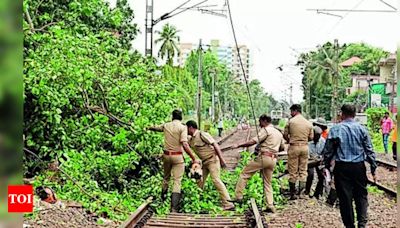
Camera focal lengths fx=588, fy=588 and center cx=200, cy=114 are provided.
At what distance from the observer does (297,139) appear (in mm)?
11523

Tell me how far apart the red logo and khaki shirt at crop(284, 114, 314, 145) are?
9499mm

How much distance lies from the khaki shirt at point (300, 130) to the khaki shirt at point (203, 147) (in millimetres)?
1740

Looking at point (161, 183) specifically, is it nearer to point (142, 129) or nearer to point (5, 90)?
point (142, 129)

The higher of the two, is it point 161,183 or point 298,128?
point 298,128

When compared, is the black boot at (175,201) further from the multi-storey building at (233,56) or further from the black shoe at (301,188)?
the black shoe at (301,188)

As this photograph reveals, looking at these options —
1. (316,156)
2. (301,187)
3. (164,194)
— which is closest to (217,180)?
(164,194)

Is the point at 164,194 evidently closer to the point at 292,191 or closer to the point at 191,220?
the point at 191,220

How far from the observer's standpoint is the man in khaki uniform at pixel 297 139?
37.7 ft

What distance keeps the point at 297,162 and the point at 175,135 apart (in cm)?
273

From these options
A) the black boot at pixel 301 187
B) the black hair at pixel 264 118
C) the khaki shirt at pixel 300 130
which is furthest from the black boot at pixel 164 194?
the black boot at pixel 301 187

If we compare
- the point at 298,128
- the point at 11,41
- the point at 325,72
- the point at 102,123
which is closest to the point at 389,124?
the point at 298,128

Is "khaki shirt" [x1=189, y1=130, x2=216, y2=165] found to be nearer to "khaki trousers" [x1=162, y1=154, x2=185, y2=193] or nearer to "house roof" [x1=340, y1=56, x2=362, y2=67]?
"khaki trousers" [x1=162, y1=154, x2=185, y2=193]

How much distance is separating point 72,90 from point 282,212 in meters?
4.64

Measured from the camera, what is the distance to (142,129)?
1226 cm
